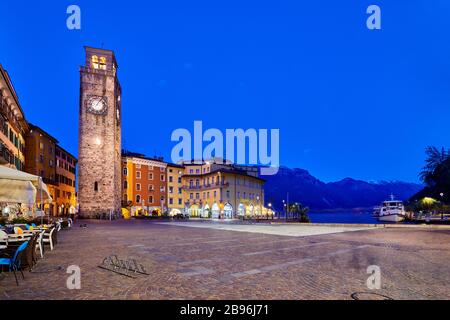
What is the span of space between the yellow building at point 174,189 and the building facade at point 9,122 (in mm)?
32211

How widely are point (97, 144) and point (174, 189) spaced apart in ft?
76.4

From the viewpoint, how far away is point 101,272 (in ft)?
25.4

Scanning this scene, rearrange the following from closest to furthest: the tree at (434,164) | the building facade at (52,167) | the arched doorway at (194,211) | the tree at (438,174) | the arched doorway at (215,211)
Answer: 1. the building facade at (52,167)
2. the tree at (438,174)
3. the tree at (434,164)
4. the arched doorway at (215,211)
5. the arched doorway at (194,211)

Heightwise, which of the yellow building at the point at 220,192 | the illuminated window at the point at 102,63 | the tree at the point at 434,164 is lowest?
the yellow building at the point at 220,192

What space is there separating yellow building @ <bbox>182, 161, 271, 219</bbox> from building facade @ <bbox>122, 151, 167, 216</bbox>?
5959 mm

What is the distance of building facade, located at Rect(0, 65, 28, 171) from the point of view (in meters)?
28.7

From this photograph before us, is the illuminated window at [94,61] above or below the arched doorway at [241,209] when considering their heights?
above

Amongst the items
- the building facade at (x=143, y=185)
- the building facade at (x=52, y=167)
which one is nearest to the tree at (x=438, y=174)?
the building facade at (x=143, y=185)

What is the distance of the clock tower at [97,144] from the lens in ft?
167

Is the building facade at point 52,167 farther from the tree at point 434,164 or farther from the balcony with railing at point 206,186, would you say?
the tree at point 434,164

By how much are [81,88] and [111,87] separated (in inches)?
188
